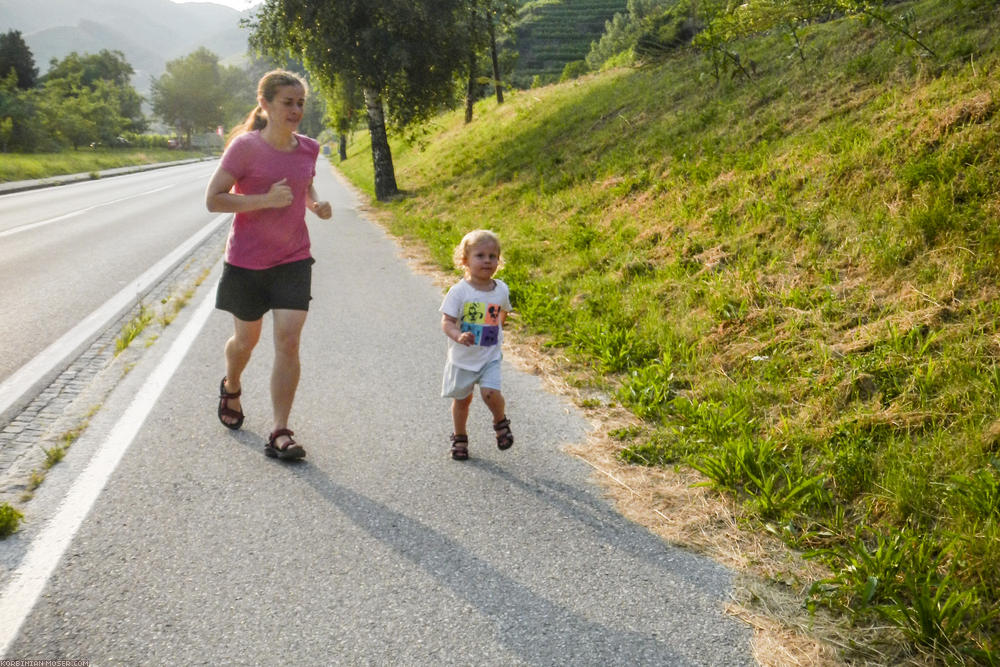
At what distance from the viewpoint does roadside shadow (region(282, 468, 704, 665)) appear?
247cm

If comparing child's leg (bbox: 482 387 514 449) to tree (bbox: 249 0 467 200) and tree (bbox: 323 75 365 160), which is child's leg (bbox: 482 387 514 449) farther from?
tree (bbox: 323 75 365 160)

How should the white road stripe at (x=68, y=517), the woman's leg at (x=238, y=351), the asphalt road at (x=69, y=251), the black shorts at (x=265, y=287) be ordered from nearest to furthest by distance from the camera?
the white road stripe at (x=68, y=517)
the black shorts at (x=265, y=287)
the woman's leg at (x=238, y=351)
the asphalt road at (x=69, y=251)

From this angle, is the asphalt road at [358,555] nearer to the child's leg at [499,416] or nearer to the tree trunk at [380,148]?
the child's leg at [499,416]

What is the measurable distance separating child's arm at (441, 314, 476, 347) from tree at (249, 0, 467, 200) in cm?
1414

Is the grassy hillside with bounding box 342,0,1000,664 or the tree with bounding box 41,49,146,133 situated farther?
the tree with bounding box 41,49,146,133

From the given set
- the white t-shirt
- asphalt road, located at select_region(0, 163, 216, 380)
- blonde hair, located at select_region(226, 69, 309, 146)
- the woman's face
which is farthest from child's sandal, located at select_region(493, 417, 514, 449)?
asphalt road, located at select_region(0, 163, 216, 380)

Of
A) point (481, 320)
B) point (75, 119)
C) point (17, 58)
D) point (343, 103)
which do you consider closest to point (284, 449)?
point (481, 320)

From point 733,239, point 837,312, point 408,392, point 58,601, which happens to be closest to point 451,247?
point 733,239

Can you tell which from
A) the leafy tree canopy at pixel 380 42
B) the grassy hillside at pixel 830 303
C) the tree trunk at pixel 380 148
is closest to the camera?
the grassy hillside at pixel 830 303

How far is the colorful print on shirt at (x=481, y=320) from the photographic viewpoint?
13.1 ft

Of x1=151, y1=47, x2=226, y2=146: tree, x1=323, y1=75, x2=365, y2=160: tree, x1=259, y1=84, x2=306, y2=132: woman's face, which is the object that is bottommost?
x1=259, y1=84, x2=306, y2=132: woman's face

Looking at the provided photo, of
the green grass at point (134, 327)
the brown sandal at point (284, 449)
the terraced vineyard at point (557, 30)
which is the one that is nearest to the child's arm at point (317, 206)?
the brown sandal at point (284, 449)

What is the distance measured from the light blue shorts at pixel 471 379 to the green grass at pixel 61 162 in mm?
30171

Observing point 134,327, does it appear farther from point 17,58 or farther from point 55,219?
point 17,58
